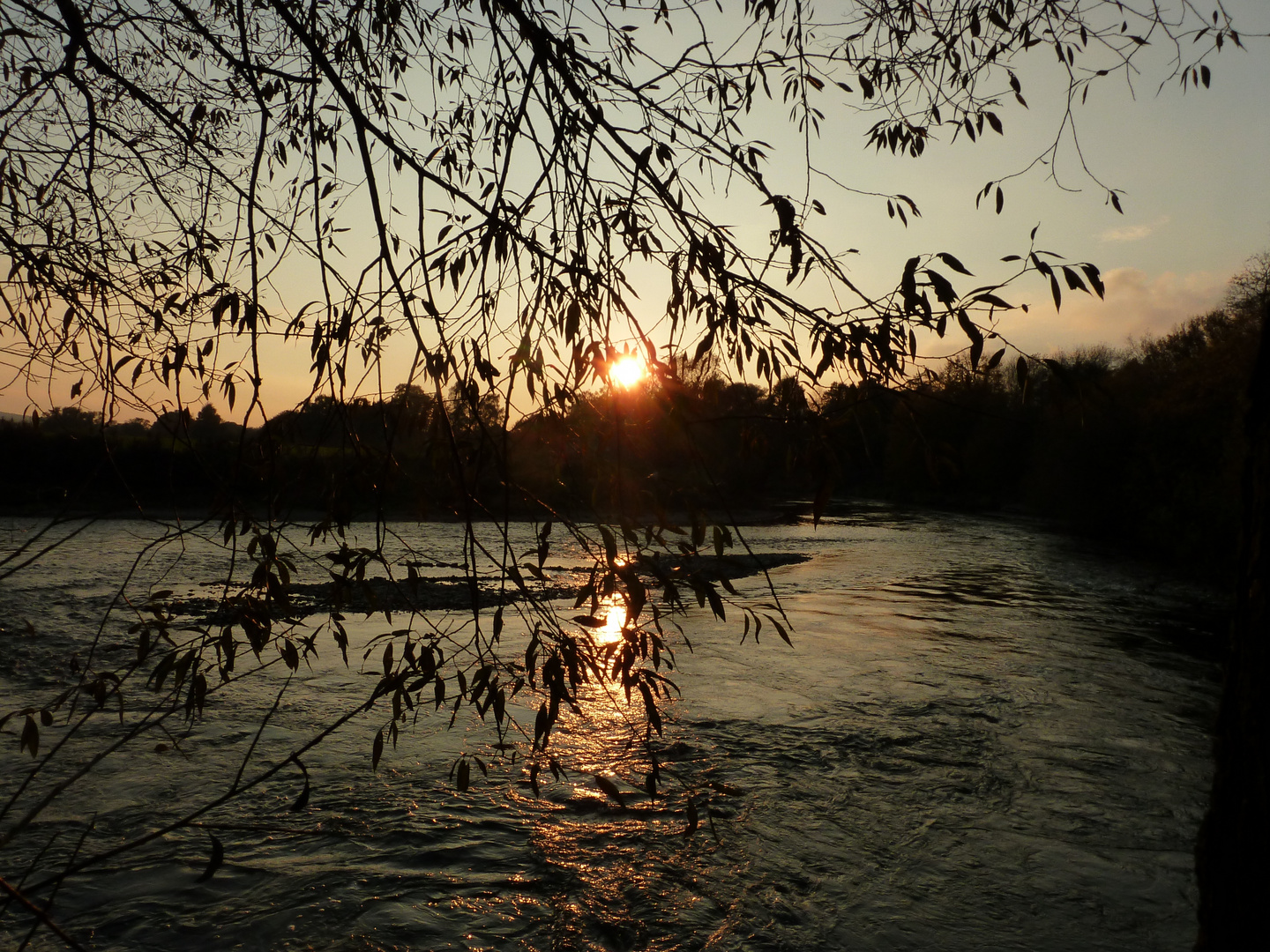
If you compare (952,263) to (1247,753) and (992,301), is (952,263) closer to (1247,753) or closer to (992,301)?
(992,301)

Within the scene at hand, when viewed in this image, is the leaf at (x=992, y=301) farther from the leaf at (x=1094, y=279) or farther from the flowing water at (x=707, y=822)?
the flowing water at (x=707, y=822)

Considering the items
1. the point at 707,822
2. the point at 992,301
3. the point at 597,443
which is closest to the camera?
the point at 992,301

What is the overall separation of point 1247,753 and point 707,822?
5.39 m

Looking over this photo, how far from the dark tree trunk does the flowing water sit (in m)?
1.48

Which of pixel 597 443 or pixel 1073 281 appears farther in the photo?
pixel 597 443

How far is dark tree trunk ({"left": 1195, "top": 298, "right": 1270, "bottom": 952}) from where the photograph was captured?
2.48m

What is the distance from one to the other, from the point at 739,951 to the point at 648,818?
6.02ft

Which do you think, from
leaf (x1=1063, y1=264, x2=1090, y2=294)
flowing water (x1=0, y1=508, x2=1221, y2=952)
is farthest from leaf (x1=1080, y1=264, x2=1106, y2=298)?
flowing water (x1=0, y1=508, x2=1221, y2=952)

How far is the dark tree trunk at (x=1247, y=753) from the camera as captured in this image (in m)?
2.48

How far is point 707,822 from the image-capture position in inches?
291

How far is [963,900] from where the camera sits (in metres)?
5.98

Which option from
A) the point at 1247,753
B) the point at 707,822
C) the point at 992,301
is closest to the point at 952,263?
the point at 992,301

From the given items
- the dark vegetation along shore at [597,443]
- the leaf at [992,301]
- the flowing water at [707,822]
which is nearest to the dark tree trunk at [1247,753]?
the dark vegetation along shore at [597,443]

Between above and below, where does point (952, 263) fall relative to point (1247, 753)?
above
